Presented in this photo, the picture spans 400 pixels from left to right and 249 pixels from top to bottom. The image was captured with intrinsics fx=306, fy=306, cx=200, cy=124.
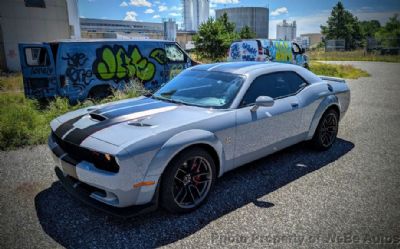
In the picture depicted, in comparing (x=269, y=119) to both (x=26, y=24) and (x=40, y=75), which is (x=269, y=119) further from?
(x=26, y=24)

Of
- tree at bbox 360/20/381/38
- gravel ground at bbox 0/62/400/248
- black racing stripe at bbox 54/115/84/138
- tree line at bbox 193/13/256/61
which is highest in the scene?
tree at bbox 360/20/381/38

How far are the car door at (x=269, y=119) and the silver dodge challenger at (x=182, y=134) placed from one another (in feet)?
0.04

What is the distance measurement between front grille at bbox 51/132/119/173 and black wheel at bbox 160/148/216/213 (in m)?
0.52

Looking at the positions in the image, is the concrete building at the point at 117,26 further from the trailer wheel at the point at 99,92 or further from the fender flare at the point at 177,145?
the fender flare at the point at 177,145

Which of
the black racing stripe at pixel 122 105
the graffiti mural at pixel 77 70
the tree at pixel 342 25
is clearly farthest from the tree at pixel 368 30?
the black racing stripe at pixel 122 105

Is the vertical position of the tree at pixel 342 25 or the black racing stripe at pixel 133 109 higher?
the tree at pixel 342 25

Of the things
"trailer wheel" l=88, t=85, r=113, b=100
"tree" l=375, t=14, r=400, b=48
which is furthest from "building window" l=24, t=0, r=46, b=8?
"tree" l=375, t=14, r=400, b=48

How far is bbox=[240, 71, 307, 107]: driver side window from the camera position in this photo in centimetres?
394

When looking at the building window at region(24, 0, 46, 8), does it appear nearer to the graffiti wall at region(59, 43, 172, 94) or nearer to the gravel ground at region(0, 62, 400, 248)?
the graffiti wall at region(59, 43, 172, 94)

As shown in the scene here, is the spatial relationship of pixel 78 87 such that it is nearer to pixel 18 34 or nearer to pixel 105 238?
pixel 105 238

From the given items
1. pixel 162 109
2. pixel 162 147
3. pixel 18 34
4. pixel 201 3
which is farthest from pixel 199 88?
pixel 201 3

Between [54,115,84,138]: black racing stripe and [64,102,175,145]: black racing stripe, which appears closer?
[64,102,175,145]: black racing stripe

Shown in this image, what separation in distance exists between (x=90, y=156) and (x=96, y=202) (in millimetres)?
442

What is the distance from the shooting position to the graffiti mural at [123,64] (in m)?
8.91
